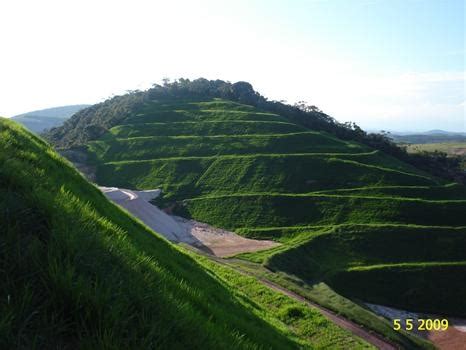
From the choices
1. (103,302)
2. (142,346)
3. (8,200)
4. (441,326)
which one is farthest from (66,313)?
(441,326)

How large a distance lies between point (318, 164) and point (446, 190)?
2032 centimetres

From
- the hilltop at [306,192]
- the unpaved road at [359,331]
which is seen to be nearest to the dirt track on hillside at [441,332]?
the hilltop at [306,192]

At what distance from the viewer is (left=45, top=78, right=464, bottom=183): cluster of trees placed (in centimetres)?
8525

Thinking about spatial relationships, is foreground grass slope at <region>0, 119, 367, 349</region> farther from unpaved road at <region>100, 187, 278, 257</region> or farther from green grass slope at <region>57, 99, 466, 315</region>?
unpaved road at <region>100, 187, 278, 257</region>

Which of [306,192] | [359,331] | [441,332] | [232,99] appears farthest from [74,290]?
[232,99]

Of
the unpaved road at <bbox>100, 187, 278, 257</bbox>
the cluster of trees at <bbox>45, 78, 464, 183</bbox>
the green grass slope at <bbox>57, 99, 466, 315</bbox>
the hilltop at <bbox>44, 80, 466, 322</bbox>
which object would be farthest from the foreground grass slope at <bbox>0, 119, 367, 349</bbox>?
the cluster of trees at <bbox>45, 78, 464, 183</bbox>

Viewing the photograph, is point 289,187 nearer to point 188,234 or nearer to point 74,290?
point 188,234

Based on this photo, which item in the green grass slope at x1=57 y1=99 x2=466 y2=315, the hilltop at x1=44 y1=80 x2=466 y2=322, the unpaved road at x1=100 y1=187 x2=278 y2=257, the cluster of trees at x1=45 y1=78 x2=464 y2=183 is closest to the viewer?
the hilltop at x1=44 y1=80 x2=466 y2=322

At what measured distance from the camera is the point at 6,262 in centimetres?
411

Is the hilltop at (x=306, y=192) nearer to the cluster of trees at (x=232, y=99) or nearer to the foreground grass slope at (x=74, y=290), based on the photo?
the cluster of trees at (x=232, y=99)

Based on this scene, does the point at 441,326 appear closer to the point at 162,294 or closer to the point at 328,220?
the point at 328,220

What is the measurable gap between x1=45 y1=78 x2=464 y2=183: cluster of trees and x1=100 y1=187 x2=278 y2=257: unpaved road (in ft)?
156

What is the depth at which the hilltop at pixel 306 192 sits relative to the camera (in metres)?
43.2

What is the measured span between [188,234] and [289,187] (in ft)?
70.9
